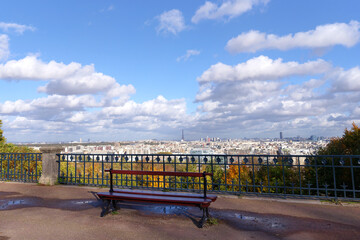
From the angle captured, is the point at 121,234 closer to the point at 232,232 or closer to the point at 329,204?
the point at 232,232

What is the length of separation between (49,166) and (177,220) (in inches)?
239

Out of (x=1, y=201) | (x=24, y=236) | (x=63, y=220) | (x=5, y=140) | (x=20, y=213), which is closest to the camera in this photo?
(x=24, y=236)

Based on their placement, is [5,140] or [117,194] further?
[5,140]

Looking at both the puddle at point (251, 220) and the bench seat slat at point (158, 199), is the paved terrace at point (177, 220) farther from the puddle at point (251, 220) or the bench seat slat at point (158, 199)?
the bench seat slat at point (158, 199)

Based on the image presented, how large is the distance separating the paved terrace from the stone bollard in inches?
78.5

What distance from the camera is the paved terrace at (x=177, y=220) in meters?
4.26

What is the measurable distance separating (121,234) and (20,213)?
294 cm

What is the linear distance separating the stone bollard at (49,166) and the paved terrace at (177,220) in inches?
78.5

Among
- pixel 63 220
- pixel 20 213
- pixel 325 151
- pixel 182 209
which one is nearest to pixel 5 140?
pixel 20 213

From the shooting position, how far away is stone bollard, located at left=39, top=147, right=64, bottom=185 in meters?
8.83

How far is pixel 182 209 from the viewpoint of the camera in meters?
5.67

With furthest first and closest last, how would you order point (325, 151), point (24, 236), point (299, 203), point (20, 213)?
point (325, 151), point (299, 203), point (20, 213), point (24, 236)

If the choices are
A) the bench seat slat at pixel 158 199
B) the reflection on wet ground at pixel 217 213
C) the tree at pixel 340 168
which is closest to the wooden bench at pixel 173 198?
the bench seat slat at pixel 158 199

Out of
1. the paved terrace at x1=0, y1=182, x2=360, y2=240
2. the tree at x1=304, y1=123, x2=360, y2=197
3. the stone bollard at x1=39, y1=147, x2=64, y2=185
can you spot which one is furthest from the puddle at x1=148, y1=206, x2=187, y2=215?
the tree at x1=304, y1=123, x2=360, y2=197
